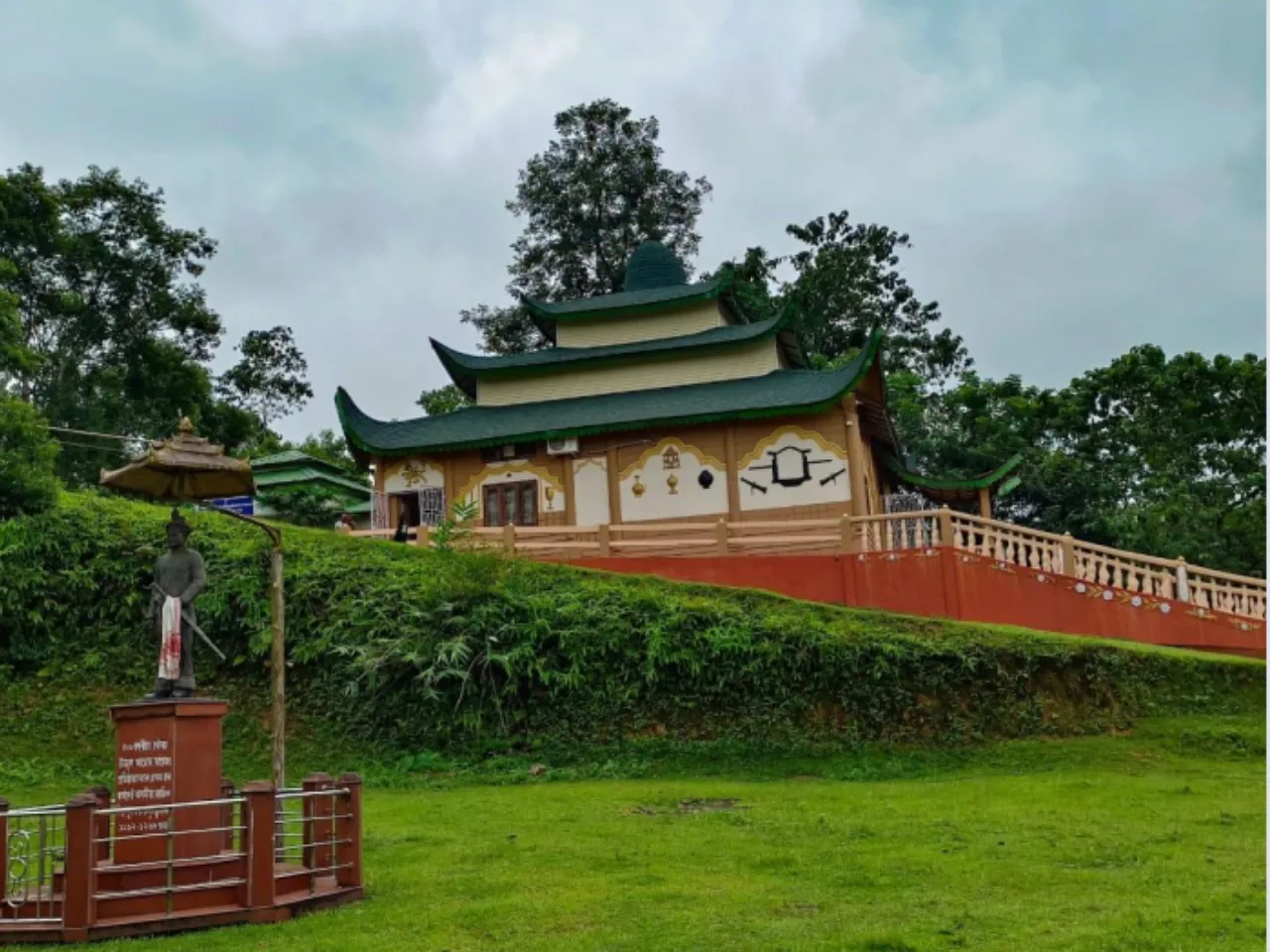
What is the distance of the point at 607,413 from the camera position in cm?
2603

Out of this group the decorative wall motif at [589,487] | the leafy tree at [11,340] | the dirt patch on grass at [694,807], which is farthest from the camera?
the decorative wall motif at [589,487]

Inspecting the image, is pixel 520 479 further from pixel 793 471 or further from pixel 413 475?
pixel 793 471

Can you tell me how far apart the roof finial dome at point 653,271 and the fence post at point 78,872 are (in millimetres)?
25186

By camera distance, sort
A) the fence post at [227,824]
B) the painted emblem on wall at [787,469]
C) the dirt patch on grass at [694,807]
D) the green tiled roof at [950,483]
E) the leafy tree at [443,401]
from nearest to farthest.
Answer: the fence post at [227,824] < the dirt patch on grass at [694,807] < the painted emblem on wall at [787,469] < the green tiled roof at [950,483] < the leafy tree at [443,401]

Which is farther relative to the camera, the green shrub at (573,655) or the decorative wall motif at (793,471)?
the decorative wall motif at (793,471)

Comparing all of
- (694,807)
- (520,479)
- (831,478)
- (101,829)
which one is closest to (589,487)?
(520,479)

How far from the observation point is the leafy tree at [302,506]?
111 ft

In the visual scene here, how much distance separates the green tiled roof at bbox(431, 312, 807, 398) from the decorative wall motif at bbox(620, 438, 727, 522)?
279 cm

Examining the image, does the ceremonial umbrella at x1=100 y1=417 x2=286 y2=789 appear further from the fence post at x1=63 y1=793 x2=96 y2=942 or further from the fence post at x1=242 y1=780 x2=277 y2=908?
the fence post at x1=63 y1=793 x2=96 y2=942

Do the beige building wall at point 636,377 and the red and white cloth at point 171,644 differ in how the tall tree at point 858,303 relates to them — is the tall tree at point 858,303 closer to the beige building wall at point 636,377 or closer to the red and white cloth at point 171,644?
the beige building wall at point 636,377

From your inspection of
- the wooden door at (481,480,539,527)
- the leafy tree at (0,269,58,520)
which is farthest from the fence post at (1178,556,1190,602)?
the leafy tree at (0,269,58,520)

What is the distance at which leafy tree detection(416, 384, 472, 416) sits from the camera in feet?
152

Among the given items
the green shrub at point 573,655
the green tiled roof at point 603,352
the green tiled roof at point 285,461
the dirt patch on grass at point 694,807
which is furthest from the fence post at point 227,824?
the green tiled roof at point 285,461

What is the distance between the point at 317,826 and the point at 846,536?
12977 mm
